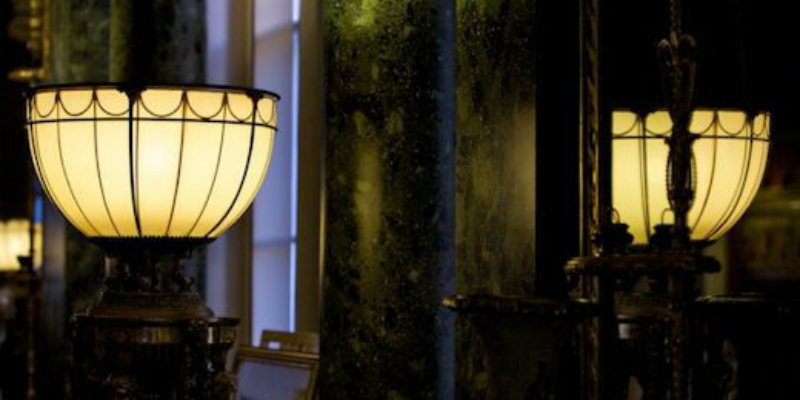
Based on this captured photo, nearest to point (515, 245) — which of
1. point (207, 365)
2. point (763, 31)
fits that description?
point (207, 365)

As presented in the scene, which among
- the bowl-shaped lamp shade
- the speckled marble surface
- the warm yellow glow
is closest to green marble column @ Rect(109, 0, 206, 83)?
the speckled marble surface

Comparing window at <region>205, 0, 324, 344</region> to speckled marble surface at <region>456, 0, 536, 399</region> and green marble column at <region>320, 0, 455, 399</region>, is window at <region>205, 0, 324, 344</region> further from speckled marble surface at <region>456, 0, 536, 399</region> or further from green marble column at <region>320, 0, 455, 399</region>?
speckled marble surface at <region>456, 0, 536, 399</region>

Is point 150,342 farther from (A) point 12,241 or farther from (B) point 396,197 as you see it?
(A) point 12,241

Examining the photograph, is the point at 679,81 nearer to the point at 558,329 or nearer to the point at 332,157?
the point at 558,329

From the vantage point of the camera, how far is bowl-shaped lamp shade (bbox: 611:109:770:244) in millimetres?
2279

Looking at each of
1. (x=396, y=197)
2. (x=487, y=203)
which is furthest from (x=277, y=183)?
(x=487, y=203)

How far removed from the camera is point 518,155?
2.96 m

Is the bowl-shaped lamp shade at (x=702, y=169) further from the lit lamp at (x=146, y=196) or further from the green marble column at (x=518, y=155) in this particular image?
the lit lamp at (x=146, y=196)

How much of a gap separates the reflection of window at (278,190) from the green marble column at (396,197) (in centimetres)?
176

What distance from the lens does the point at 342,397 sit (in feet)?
12.2

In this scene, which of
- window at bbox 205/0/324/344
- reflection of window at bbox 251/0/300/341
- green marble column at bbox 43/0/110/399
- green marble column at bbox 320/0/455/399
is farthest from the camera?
green marble column at bbox 43/0/110/399

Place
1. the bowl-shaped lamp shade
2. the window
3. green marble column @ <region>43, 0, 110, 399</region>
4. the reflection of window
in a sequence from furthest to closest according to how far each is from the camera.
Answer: green marble column @ <region>43, 0, 110, 399</region>
the reflection of window
the window
the bowl-shaped lamp shade

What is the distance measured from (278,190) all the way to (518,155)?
273 centimetres

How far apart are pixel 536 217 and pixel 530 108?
194 mm
